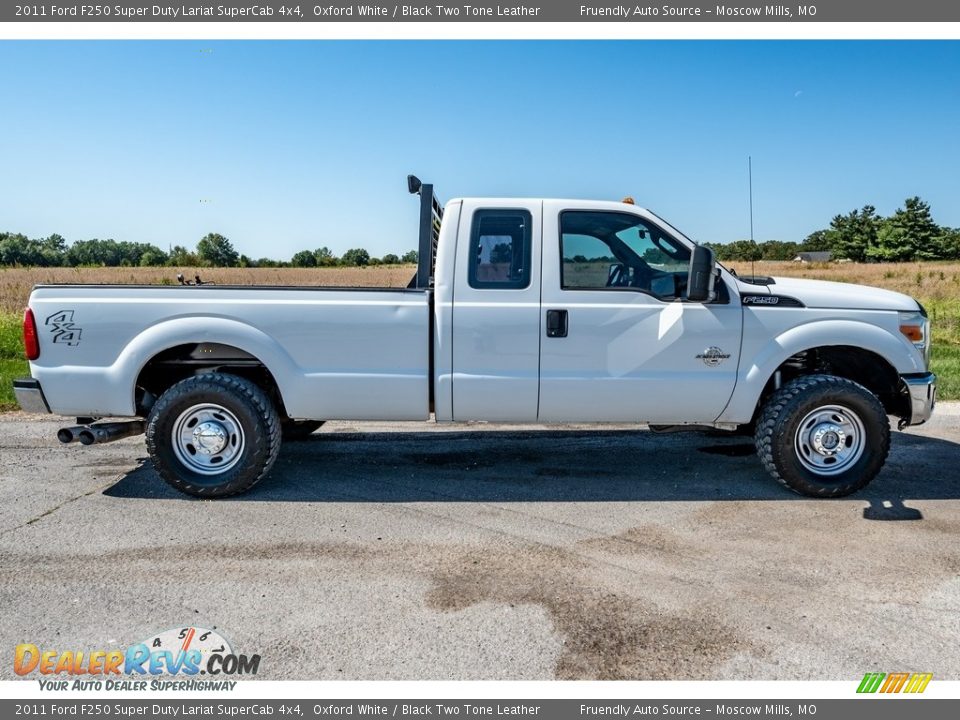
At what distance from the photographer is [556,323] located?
493 cm

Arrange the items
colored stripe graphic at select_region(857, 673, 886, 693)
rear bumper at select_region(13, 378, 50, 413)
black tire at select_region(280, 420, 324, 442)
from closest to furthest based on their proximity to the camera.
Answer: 1. colored stripe graphic at select_region(857, 673, 886, 693)
2. rear bumper at select_region(13, 378, 50, 413)
3. black tire at select_region(280, 420, 324, 442)

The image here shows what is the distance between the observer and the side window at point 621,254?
502 cm

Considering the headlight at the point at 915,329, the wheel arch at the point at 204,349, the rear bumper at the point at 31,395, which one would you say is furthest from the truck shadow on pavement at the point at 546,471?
the headlight at the point at 915,329

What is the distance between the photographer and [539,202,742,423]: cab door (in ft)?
16.2

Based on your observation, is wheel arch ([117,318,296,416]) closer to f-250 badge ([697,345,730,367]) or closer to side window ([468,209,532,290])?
side window ([468,209,532,290])

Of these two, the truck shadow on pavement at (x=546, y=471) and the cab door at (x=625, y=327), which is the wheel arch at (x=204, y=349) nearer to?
the truck shadow on pavement at (x=546, y=471)

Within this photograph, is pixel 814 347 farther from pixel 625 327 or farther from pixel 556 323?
pixel 556 323

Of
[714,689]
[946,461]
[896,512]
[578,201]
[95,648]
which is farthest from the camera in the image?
[946,461]

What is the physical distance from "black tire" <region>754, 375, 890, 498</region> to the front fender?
205mm

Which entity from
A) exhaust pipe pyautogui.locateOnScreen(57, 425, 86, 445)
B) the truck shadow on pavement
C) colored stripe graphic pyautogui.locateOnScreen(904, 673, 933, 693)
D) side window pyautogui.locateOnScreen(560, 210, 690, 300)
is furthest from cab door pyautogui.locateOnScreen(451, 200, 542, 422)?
colored stripe graphic pyautogui.locateOnScreen(904, 673, 933, 693)

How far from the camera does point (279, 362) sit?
497 centimetres

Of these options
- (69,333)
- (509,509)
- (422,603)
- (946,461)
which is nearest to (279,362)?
(69,333)

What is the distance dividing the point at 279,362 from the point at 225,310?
0.50m

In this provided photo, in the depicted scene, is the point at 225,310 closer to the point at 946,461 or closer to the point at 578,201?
the point at 578,201
